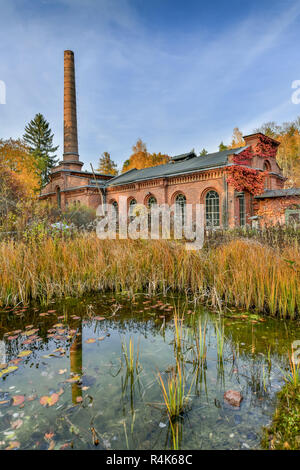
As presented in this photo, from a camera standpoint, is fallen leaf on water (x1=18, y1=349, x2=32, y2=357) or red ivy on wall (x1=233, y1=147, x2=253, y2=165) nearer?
fallen leaf on water (x1=18, y1=349, x2=32, y2=357)

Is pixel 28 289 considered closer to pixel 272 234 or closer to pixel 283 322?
pixel 283 322

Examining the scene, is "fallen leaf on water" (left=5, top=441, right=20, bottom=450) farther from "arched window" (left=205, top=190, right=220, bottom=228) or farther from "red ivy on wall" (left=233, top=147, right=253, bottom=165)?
"red ivy on wall" (left=233, top=147, right=253, bottom=165)

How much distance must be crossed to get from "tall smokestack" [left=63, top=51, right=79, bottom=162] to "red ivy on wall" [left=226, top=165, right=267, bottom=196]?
15.8 meters

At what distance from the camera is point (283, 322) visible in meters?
3.17

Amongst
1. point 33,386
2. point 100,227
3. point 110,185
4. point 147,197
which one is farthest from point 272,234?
point 110,185

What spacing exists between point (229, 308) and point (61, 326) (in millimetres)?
2338

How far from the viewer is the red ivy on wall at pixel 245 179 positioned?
15008 mm

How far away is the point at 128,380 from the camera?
2066 millimetres

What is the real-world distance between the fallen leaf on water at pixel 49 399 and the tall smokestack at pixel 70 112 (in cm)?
2507

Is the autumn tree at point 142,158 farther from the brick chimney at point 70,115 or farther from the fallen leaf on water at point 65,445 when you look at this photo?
the fallen leaf on water at point 65,445

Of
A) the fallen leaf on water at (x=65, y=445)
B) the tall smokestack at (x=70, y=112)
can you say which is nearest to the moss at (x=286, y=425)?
the fallen leaf on water at (x=65, y=445)

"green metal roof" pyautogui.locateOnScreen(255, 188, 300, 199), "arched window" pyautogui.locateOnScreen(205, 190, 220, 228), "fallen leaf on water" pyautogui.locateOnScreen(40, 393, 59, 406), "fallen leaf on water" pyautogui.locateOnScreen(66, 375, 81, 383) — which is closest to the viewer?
"fallen leaf on water" pyautogui.locateOnScreen(40, 393, 59, 406)

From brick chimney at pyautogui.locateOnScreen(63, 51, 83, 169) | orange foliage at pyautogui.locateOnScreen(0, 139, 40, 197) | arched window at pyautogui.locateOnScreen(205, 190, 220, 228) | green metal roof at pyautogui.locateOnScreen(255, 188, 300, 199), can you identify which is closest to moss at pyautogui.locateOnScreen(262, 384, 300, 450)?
green metal roof at pyautogui.locateOnScreen(255, 188, 300, 199)

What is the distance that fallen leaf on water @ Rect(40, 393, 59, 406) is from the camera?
5.89 ft
